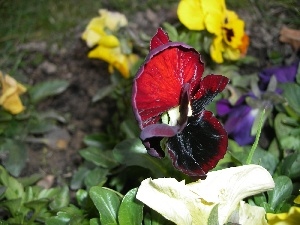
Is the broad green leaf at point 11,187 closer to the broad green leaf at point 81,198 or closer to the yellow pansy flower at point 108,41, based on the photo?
the broad green leaf at point 81,198

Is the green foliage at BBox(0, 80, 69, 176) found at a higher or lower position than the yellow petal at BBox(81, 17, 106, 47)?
lower

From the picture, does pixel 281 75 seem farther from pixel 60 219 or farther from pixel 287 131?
pixel 60 219

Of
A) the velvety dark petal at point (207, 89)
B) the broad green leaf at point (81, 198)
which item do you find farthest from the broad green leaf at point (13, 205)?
the velvety dark petal at point (207, 89)

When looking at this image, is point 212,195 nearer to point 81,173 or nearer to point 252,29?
point 81,173

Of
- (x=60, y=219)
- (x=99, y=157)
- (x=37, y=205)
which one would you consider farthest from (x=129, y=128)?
(x=60, y=219)

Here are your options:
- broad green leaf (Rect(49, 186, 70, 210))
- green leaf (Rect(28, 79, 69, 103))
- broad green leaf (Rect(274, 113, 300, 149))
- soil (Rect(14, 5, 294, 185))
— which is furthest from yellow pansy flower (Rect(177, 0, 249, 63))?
green leaf (Rect(28, 79, 69, 103))

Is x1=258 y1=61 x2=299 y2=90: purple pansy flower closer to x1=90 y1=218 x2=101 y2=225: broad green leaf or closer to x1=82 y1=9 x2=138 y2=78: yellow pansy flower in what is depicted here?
x1=82 y1=9 x2=138 y2=78: yellow pansy flower
